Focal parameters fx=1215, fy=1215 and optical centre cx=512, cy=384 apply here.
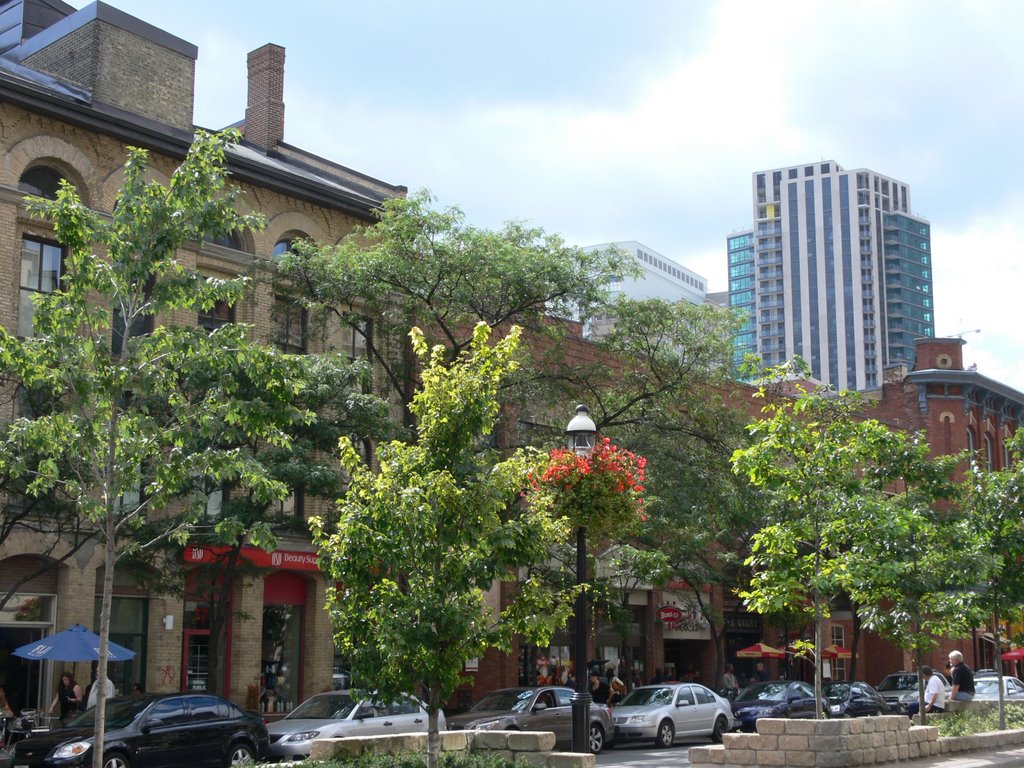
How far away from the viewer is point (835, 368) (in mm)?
189375

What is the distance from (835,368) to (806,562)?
17726 cm

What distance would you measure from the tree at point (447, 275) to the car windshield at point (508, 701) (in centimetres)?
736

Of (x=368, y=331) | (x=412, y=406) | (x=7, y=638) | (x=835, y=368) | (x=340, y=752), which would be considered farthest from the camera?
(x=835, y=368)

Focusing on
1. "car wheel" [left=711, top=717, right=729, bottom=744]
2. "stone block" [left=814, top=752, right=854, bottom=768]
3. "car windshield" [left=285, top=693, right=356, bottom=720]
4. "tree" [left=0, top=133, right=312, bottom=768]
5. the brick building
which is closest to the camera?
"tree" [left=0, top=133, right=312, bottom=768]

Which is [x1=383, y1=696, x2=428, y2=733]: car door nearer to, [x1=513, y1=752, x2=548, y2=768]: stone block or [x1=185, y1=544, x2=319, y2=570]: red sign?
[x1=185, y1=544, x2=319, y2=570]: red sign

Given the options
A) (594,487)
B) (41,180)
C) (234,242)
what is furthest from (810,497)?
(41,180)

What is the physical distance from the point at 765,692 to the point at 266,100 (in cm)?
2333

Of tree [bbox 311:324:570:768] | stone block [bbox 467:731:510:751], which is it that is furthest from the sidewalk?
tree [bbox 311:324:570:768]

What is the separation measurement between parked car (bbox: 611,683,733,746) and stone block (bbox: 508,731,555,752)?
12633 millimetres

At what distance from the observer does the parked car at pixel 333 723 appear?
21.1 m

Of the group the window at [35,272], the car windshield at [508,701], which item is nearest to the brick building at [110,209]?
the window at [35,272]

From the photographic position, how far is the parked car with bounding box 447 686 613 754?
942 inches

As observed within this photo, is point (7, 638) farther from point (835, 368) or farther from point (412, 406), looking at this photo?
point (835, 368)

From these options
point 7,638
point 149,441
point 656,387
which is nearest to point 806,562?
point 149,441
